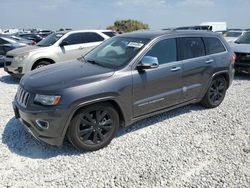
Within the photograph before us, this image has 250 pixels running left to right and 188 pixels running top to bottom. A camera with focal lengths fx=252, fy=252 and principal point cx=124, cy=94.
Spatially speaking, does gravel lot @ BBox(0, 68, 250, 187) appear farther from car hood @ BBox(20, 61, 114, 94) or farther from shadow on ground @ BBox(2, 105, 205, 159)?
car hood @ BBox(20, 61, 114, 94)

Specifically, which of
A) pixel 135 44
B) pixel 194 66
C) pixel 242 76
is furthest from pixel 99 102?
pixel 242 76

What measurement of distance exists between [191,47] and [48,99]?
9.49 ft

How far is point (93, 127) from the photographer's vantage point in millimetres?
3639

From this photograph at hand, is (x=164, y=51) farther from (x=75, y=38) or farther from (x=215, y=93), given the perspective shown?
(x=75, y=38)

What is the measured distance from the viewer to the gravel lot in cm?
305

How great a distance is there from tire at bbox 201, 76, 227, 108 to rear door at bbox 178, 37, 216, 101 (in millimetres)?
320

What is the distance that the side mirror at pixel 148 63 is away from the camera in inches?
152

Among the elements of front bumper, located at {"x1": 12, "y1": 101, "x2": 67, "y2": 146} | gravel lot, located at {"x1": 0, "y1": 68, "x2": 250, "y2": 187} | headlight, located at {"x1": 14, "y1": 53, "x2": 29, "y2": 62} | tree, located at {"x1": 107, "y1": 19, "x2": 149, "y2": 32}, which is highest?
tree, located at {"x1": 107, "y1": 19, "x2": 149, "y2": 32}

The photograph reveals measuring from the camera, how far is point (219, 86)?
546cm

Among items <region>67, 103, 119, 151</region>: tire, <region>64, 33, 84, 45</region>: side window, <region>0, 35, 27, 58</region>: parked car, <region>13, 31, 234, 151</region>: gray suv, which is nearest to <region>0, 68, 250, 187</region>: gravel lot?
<region>67, 103, 119, 151</region>: tire

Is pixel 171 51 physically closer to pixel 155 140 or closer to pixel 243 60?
pixel 155 140

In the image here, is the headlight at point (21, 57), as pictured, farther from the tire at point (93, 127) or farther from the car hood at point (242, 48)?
the car hood at point (242, 48)

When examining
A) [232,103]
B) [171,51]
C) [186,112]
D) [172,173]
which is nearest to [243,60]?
[232,103]

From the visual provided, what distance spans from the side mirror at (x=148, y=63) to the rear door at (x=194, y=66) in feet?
2.91
